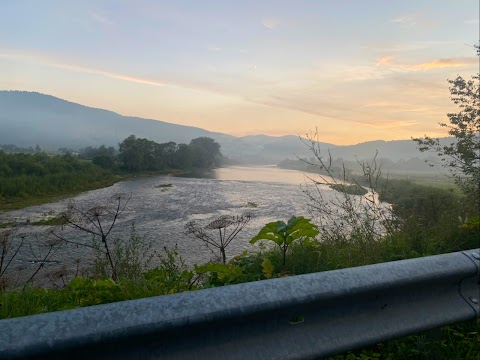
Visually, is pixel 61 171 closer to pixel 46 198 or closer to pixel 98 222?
pixel 46 198

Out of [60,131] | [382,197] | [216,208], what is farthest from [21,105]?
[382,197]

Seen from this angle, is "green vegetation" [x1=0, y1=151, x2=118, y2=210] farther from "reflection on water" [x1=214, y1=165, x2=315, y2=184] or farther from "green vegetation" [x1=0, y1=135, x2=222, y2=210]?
"reflection on water" [x1=214, y1=165, x2=315, y2=184]

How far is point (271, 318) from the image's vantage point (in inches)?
59.2

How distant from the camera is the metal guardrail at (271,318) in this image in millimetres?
1170

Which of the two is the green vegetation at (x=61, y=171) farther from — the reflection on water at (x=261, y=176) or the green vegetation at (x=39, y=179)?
the reflection on water at (x=261, y=176)

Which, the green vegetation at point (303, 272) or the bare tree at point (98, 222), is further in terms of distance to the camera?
the bare tree at point (98, 222)

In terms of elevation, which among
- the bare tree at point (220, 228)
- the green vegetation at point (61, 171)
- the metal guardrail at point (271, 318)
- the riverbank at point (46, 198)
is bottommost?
the riverbank at point (46, 198)

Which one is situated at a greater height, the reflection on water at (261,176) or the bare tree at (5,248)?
the bare tree at (5,248)

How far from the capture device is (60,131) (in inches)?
6073

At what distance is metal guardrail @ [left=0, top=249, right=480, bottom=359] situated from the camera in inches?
46.1

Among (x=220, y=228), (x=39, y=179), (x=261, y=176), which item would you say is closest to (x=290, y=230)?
(x=220, y=228)

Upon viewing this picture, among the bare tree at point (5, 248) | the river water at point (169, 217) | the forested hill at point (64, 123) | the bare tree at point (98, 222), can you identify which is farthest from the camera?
the forested hill at point (64, 123)

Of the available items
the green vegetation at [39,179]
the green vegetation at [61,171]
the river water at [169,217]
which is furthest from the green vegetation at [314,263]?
the green vegetation at [61,171]

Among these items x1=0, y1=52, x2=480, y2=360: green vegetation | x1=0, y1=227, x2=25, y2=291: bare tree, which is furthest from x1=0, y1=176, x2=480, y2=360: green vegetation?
x1=0, y1=227, x2=25, y2=291: bare tree
